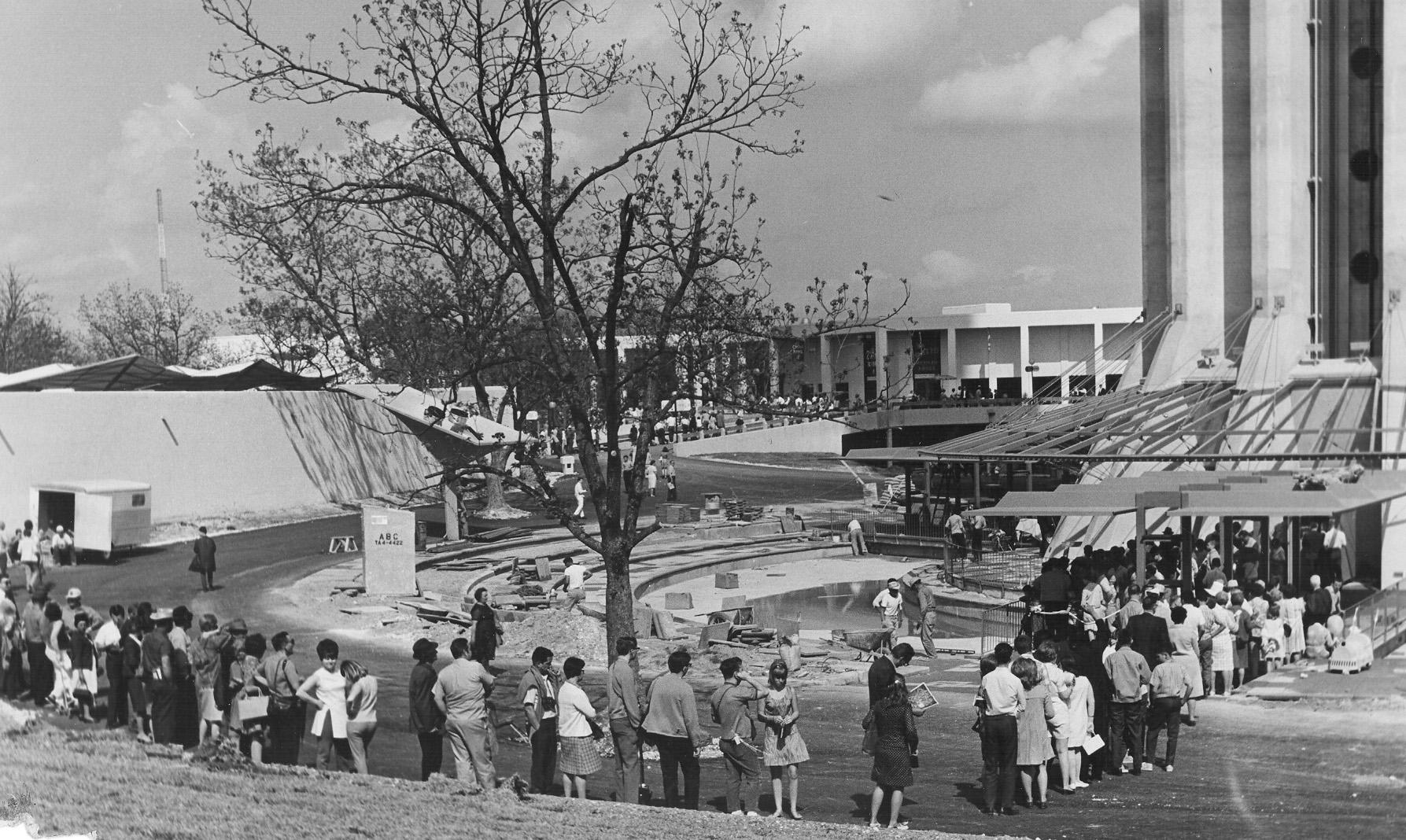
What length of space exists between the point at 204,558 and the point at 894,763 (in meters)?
10.4

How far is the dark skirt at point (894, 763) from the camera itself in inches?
495

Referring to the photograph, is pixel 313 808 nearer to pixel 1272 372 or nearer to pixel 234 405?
pixel 234 405

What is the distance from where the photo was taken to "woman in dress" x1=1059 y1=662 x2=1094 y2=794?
13.7m

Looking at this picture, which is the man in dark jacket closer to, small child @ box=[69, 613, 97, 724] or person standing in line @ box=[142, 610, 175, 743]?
person standing in line @ box=[142, 610, 175, 743]

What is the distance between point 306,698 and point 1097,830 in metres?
Result: 7.64

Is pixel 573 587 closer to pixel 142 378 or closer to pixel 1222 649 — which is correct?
pixel 142 378

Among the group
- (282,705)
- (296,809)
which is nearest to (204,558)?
(282,705)

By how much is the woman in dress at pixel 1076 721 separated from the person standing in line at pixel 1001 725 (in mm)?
727

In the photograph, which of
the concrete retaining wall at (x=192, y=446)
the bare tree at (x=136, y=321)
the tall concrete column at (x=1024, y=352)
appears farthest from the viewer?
the tall concrete column at (x=1024, y=352)

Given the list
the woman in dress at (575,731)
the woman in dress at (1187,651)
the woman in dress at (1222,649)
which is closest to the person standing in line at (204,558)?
the woman in dress at (575,731)

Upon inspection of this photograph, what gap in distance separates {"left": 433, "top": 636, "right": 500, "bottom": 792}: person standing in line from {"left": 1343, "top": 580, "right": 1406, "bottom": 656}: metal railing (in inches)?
456

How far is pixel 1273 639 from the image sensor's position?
1898 centimetres

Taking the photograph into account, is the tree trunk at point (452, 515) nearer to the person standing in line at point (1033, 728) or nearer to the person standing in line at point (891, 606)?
the person standing in line at point (891, 606)

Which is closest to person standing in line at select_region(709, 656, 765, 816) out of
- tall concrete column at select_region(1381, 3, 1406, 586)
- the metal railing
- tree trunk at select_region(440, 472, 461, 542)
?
the metal railing
